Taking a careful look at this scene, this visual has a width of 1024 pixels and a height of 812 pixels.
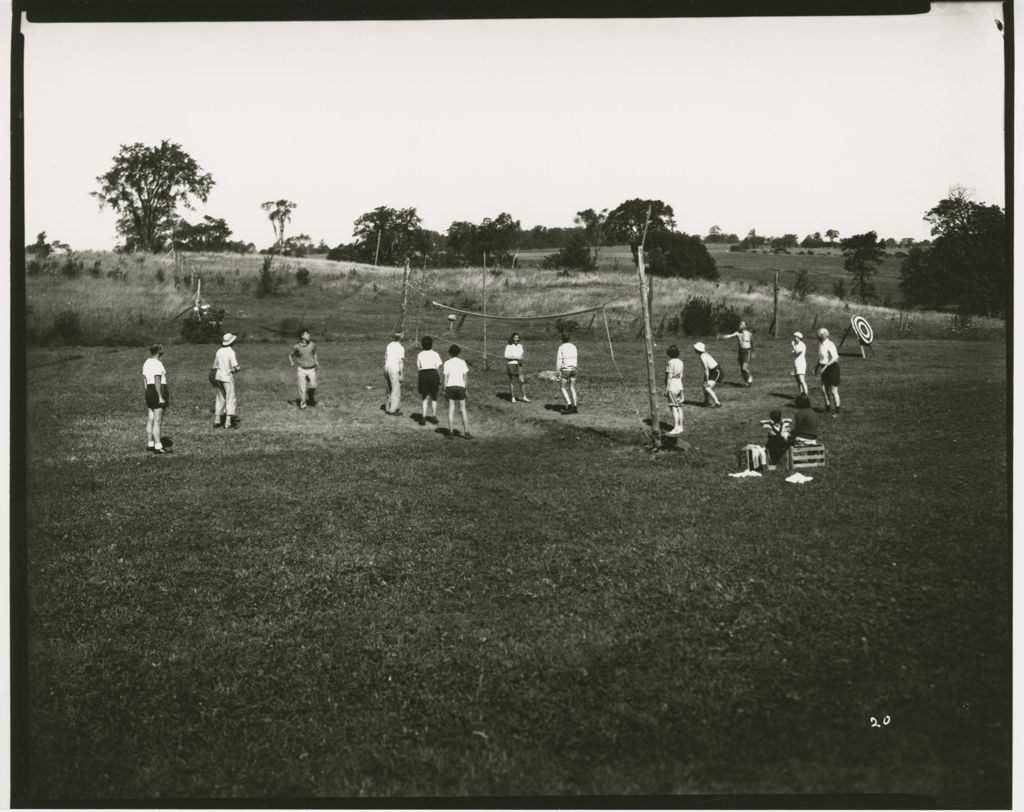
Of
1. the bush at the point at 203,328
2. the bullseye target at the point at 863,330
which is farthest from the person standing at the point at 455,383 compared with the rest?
the bullseye target at the point at 863,330

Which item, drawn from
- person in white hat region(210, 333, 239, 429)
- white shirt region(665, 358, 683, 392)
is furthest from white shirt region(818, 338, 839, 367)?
person in white hat region(210, 333, 239, 429)

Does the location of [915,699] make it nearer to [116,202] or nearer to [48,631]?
[48,631]

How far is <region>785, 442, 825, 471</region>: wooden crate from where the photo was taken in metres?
12.7

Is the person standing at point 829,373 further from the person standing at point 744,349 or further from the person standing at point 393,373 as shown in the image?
the person standing at point 393,373

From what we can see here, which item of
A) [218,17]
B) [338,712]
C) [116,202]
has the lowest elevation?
[338,712]

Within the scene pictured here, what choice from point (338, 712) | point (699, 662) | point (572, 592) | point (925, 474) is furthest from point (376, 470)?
point (925, 474)

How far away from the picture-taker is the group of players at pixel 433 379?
545 inches

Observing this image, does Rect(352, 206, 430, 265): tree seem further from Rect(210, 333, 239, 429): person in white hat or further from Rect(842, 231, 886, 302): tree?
Rect(842, 231, 886, 302): tree

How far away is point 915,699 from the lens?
261 inches

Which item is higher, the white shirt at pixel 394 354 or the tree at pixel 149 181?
the tree at pixel 149 181

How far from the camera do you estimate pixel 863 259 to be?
18469 millimetres

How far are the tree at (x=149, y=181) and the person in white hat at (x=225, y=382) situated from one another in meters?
3.48

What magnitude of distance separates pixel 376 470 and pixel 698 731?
314 inches

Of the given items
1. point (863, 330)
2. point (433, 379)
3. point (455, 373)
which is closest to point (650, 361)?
point (455, 373)
